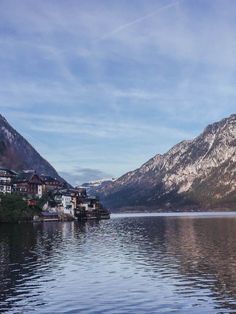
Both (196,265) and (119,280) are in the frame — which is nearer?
(119,280)

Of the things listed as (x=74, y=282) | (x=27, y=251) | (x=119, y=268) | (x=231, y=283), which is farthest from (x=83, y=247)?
(x=231, y=283)

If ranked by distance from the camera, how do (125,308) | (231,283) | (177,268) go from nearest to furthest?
1. (125,308)
2. (231,283)
3. (177,268)

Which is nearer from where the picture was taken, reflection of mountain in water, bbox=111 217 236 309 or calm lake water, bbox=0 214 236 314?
calm lake water, bbox=0 214 236 314

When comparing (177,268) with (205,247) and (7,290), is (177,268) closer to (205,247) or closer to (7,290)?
(7,290)

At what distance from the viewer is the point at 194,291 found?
1772 inches

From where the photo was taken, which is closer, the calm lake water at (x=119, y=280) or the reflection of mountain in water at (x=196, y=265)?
the calm lake water at (x=119, y=280)

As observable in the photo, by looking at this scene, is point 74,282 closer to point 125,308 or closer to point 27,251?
point 125,308

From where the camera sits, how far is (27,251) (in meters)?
82.8

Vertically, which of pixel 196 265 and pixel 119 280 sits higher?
pixel 196 265

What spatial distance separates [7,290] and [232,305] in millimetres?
21011

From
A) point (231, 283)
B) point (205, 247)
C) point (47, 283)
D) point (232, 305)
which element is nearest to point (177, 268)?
point (231, 283)

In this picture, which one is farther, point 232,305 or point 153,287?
point 153,287

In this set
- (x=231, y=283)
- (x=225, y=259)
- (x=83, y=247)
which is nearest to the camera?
(x=231, y=283)

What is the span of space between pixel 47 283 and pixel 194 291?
1532 cm
